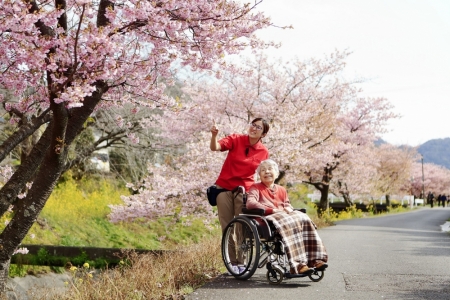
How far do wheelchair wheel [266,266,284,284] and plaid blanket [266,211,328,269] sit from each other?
17cm

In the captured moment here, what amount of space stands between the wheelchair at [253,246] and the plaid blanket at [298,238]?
0.10 metres

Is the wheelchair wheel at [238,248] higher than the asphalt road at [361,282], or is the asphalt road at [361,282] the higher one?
the wheelchair wheel at [238,248]

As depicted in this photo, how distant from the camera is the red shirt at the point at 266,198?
574 centimetres

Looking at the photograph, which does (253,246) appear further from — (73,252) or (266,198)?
(73,252)

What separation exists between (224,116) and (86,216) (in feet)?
17.2

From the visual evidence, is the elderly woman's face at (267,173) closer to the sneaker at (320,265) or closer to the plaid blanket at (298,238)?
the plaid blanket at (298,238)

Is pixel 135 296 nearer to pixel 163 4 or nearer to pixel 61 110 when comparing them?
pixel 61 110

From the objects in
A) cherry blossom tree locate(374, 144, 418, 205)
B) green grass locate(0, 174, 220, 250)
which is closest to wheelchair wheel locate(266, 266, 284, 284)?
green grass locate(0, 174, 220, 250)

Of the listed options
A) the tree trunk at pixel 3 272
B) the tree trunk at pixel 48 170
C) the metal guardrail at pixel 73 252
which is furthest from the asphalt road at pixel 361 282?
the metal guardrail at pixel 73 252

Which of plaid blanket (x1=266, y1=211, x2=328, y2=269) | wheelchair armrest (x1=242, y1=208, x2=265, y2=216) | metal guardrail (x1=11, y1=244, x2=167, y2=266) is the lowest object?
metal guardrail (x1=11, y1=244, x2=167, y2=266)

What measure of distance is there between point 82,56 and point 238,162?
2095mm

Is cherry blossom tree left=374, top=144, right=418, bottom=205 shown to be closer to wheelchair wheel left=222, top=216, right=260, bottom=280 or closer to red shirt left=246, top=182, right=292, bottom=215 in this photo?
red shirt left=246, top=182, right=292, bottom=215

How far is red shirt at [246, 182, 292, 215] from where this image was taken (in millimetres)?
5735

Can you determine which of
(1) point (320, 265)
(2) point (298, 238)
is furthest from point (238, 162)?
(1) point (320, 265)
